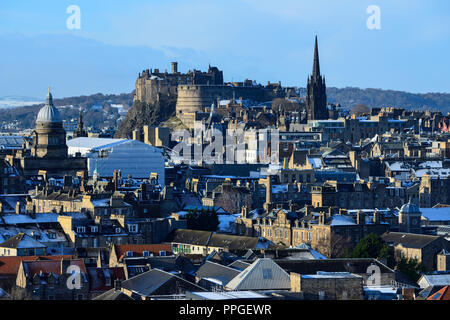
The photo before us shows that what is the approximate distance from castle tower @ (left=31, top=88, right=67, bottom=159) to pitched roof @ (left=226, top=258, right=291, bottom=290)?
163 feet

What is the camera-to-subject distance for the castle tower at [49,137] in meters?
81.8

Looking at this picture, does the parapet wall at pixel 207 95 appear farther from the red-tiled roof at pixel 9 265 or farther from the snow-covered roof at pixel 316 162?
the red-tiled roof at pixel 9 265

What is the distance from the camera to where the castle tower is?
268 ft

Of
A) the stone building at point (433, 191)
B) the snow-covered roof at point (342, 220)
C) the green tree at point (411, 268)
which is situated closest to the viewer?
the green tree at point (411, 268)

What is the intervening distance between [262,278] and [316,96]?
4043 inches

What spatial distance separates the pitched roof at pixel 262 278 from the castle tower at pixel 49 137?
49541mm

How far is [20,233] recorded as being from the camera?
46656mm

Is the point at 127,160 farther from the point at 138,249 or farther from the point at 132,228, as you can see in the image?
the point at 138,249

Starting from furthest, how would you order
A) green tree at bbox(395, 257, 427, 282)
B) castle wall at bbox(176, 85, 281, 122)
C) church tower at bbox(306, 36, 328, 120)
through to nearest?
castle wall at bbox(176, 85, 281, 122) < church tower at bbox(306, 36, 328, 120) < green tree at bbox(395, 257, 427, 282)

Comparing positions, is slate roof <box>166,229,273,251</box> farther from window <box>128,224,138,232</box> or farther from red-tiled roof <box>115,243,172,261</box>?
red-tiled roof <box>115,243,172,261</box>

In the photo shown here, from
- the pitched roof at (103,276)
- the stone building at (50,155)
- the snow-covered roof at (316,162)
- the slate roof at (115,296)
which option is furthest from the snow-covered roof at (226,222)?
the snow-covered roof at (316,162)

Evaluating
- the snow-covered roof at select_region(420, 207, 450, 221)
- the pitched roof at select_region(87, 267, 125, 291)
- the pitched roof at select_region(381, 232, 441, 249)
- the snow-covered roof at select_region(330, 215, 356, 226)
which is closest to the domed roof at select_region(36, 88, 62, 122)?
the snow-covered roof at select_region(420, 207, 450, 221)
